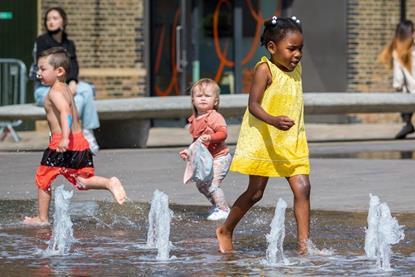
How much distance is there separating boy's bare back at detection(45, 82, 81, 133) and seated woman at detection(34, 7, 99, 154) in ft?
18.0

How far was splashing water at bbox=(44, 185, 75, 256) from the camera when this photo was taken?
315 inches

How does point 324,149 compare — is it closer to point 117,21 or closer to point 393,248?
point 117,21

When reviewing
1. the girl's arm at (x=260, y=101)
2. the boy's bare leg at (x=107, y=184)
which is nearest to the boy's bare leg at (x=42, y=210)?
the boy's bare leg at (x=107, y=184)

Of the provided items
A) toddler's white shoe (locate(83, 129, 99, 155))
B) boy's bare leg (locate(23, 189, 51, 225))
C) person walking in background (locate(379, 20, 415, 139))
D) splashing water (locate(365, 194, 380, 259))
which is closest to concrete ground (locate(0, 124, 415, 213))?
toddler's white shoe (locate(83, 129, 99, 155))

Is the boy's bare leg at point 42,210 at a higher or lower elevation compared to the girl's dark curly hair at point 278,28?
lower

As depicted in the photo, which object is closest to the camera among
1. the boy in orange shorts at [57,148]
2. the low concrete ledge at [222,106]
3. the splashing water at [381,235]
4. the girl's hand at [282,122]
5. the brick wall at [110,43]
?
the splashing water at [381,235]

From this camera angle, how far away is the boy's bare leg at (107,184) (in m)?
9.32

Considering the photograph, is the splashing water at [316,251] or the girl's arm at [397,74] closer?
Answer: the splashing water at [316,251]

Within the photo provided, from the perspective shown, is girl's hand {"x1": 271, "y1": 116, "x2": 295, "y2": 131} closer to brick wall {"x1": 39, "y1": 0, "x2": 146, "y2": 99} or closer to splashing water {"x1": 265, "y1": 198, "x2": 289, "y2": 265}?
splashing water {"x1": 265, "y1": 198, "x2": 289, "y2": 265}

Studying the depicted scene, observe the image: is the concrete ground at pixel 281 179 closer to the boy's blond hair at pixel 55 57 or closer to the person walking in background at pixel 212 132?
the person walking in background at pixel 212 132

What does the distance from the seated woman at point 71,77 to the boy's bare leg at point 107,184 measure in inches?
220

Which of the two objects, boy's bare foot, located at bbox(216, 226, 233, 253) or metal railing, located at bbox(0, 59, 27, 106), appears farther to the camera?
metal railing, located at bbox(0, 59, 27, 106)

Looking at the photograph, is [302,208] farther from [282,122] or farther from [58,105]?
[58,105]

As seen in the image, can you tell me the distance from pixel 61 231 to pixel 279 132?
4.59ft
